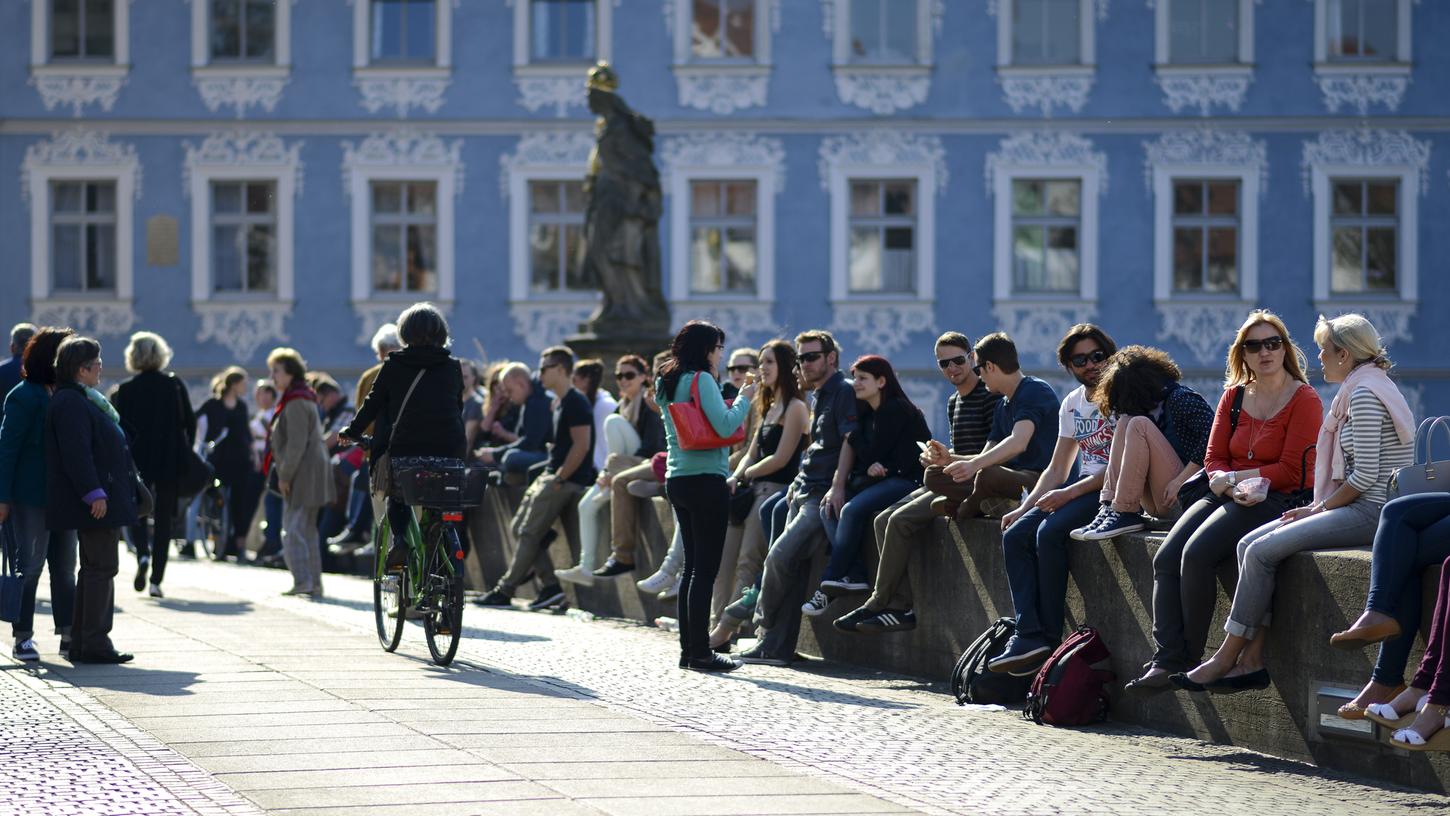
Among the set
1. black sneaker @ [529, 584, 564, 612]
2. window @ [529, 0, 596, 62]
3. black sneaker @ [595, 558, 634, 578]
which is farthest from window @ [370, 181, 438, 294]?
black sneaker @ [595, 558, 634, 578]

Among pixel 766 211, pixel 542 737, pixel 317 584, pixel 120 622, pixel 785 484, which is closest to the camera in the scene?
pixel 542 737

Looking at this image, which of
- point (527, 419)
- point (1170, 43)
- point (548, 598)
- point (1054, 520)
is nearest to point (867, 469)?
point (1054, 520)

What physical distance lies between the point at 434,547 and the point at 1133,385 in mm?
4061

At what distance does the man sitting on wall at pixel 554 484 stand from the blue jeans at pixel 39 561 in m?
4.45

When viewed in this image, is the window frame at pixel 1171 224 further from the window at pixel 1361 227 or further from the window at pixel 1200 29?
the window at pixel 1200 29

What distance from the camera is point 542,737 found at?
9.01m

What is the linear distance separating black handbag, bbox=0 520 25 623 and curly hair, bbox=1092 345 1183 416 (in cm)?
562

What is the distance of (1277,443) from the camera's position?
927 cm

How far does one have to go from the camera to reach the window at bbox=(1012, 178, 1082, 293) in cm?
3378

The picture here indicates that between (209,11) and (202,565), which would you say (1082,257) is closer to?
(209,11)

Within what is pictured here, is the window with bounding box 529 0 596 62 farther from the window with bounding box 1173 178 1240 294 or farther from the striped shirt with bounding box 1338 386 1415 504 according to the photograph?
the striped shirt with bounding box 1338 386 1415 504

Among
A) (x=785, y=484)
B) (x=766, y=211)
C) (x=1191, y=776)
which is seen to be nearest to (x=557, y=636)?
(x=785, y=484)

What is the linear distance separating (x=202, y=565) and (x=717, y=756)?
46.3 feet

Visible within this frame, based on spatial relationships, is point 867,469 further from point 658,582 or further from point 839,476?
point 658,582
